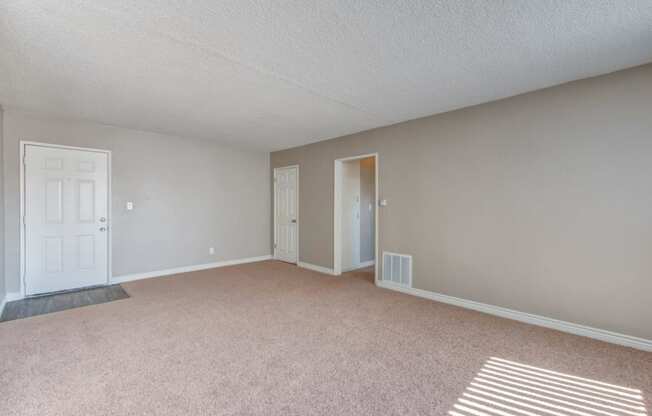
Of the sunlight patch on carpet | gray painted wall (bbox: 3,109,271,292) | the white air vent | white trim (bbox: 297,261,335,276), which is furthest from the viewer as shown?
white trim (bbox: 297,261,335,276)

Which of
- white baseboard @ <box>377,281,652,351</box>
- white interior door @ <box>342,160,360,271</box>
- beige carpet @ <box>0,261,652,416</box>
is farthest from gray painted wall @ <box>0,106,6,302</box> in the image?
white baseboard @ <box>377,281,652,351</box>

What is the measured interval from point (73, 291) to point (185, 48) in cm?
393

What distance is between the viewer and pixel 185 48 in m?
2.23

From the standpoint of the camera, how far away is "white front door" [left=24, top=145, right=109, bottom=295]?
3.87m

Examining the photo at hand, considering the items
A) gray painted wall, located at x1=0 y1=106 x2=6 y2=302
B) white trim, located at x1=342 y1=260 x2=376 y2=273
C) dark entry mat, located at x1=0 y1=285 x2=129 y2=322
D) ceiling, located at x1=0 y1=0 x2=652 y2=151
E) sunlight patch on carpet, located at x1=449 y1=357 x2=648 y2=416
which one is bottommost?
sunlight patch on carpet, located at x1=449 y1=357 x2=648 y2=416

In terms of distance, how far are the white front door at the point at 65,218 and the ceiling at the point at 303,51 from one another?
0.82 m

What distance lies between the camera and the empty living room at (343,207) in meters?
1.88

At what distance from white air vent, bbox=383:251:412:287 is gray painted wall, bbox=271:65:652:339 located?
0.44ft

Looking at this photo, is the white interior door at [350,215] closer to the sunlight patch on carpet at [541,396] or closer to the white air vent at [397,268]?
the white air vent at [397,268]

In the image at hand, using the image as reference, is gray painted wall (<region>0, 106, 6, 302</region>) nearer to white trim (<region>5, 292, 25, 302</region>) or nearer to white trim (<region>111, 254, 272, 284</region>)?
white trim (<region>5, 292, 25, 302</region>)

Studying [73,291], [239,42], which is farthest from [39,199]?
[239,42]

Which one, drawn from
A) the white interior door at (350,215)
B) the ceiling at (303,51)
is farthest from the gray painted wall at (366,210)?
the ceiling at (303,51)

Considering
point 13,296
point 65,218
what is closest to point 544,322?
point 65,218

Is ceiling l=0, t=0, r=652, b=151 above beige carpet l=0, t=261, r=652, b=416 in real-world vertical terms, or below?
above
